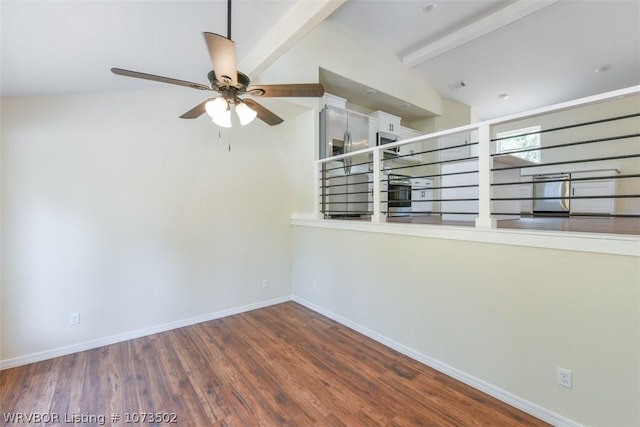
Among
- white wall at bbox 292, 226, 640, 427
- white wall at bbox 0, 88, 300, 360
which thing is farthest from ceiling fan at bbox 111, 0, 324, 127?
white wall at bbox 292, 226, 640, 427

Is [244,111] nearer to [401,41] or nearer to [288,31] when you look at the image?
[288,31]

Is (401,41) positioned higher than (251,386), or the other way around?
(401,41)

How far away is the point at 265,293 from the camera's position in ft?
12.9

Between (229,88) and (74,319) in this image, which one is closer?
(229,88)

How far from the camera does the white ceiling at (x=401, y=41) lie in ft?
5.44

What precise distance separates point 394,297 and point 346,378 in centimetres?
88

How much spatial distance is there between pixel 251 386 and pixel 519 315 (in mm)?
2066

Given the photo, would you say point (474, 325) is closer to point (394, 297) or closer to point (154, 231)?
point (394, 297)

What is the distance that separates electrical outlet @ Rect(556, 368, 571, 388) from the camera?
5.60 ft

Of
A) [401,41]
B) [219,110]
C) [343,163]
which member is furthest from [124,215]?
[401,41]

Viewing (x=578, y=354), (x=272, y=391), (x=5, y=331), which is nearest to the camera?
(x=578, y=354)

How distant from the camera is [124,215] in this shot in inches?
114

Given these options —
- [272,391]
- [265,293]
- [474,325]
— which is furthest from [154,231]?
[474,325]

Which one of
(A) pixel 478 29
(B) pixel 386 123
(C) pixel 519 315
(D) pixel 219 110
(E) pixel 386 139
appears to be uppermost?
(A) pixel 478 29
